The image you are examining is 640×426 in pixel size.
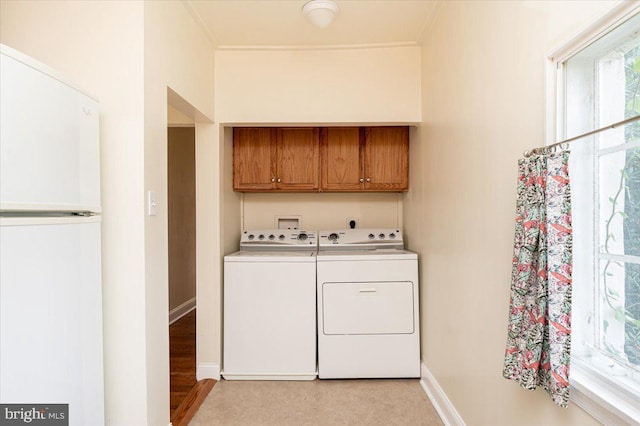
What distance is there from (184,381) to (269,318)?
0.83 m

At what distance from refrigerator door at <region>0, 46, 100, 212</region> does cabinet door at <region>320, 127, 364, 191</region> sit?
1889 millimetres

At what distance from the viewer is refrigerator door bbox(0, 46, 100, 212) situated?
1103mm

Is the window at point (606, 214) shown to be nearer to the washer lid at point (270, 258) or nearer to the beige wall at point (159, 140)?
the beige wall at point (159, 140)

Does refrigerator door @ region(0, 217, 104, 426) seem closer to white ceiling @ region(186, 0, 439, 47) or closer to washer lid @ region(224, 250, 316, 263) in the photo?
washer lid @ region(224, 250, 316, 263)

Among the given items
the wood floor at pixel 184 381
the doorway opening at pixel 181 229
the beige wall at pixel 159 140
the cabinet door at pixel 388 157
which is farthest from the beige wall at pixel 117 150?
the doorway opening at pixel 181 229

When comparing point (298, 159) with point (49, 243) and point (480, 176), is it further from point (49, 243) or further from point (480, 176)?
point (49, 243)

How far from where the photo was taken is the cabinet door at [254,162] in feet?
10.1

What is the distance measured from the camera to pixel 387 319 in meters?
2.69

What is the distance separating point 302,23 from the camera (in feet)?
8.06

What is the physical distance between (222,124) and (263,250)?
1.12 metres

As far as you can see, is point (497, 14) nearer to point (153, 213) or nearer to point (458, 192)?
point (458, 192)

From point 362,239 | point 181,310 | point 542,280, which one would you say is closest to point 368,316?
point 362,239

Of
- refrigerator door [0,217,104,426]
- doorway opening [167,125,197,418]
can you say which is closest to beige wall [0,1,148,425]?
refrigerator door [0,217,104,426]

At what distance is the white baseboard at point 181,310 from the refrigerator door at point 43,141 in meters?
2.97
